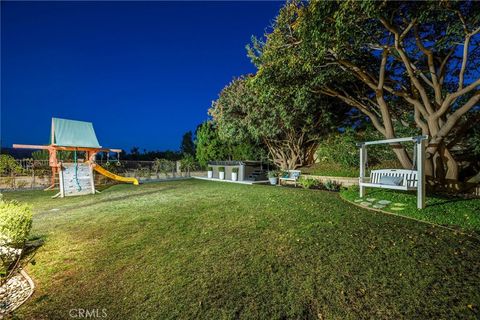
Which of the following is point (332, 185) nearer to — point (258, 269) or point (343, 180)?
point (343, 180)

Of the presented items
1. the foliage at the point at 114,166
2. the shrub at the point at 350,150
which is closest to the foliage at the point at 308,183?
the shrub at the point at 350,150

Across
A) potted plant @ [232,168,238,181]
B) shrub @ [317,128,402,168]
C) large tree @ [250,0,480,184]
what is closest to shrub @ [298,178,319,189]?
shrub @ [317,128,402,168]

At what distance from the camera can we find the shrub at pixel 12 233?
3080 millimetres

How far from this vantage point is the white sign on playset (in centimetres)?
948

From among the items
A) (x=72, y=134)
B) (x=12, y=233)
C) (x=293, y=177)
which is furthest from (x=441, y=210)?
(x=72, y=134)

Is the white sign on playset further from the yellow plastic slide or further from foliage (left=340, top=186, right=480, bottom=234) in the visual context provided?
foliage (left=340, top=186, right=480, bottom=234)

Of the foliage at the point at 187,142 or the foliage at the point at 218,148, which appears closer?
the foliage at the point at 218,148

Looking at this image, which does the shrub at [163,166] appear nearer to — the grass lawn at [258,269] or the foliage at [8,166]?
the foliage at [8,166]

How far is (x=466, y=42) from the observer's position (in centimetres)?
632

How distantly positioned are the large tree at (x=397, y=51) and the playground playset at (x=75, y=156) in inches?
378

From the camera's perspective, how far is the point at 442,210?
17.2 feet

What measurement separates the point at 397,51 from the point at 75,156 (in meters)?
14.8

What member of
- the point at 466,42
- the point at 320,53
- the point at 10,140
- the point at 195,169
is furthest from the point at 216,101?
the point at 10,140

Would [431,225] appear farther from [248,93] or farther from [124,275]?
[248,93]
